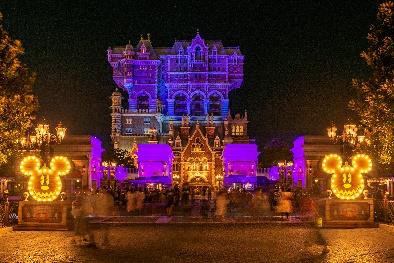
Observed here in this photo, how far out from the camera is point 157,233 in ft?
77.8

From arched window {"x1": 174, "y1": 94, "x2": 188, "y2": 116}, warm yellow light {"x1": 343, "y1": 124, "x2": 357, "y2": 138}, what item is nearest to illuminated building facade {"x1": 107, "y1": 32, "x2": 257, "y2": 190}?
arched window {"x1": 174, "y1": 94, "x2": 188, "y2": 116}

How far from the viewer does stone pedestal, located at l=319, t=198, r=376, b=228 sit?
2520 cm

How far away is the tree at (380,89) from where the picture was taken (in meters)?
27.0

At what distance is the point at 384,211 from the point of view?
26.3 meters

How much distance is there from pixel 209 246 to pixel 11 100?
13.6m

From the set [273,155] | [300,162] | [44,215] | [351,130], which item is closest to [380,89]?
[351,130]

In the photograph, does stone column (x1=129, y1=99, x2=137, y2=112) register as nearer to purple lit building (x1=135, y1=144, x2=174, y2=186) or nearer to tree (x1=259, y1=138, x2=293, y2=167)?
purple lit building (x1=135, y1=144, x2=174, y2=186)

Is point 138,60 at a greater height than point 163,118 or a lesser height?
greater

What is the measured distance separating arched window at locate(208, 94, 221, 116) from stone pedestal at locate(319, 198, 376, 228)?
99.4 metres

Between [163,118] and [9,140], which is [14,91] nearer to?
[9,140]

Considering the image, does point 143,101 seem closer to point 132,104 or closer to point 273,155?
point 132,104

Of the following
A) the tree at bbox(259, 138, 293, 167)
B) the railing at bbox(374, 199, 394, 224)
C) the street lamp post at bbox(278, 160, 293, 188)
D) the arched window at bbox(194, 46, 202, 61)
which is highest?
the arched window at bbox(194, 46, 202, 61)

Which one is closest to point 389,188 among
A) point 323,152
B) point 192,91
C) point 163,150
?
point 323,152

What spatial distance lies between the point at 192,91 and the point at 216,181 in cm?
2914
